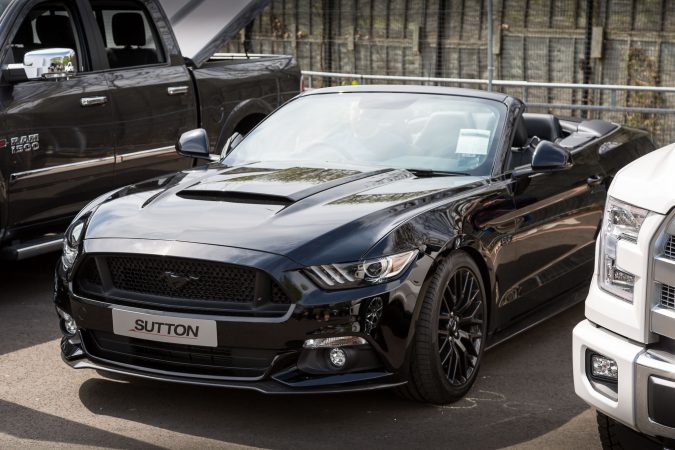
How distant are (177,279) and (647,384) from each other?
2166mm

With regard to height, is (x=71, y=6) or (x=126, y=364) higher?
(x=71, y=6)

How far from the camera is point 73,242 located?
5.83 meters

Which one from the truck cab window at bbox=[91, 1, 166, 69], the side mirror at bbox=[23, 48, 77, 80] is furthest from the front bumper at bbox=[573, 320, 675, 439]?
the truck cab window at bbox=[91, 1, 166, 69]

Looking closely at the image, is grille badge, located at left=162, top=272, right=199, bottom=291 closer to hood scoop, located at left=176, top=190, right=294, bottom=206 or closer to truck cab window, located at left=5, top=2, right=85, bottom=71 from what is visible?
hood scoop, located at left=176, top=190, right=294, bottom=206

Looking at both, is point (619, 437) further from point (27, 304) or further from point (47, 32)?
point (47, 32)

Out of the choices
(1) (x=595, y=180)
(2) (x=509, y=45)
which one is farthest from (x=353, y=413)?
(2) (x=509, y=45)

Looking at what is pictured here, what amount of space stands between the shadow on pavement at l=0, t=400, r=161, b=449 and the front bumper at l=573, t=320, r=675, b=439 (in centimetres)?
194

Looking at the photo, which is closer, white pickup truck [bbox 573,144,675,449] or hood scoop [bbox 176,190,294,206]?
white pickup truck [bbox 573,144,675,449]

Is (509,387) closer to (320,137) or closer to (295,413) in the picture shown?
(295,413)

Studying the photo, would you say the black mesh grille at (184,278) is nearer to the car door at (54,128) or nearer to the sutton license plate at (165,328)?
the sutton license plate at (165,328)

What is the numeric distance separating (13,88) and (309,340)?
3464 millimetres

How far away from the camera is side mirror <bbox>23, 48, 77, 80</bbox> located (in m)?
7.47

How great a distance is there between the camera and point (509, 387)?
6016mm

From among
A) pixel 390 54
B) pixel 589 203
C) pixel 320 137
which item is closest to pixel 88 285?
pixel 320 137
